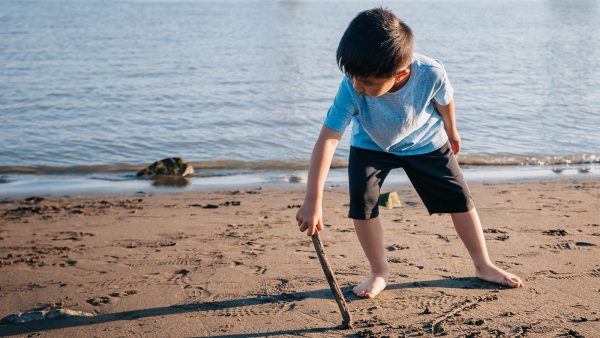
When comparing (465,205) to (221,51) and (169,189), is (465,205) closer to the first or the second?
(169,189)

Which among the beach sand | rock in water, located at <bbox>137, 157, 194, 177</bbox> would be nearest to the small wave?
rock in water, located at <bbox>137, 157, 194, 177</bbox>

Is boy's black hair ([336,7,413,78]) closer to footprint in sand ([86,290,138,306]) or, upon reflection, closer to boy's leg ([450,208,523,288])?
boy's leg ([450,208,523,288])

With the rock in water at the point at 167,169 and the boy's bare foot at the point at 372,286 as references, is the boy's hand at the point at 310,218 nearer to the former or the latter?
the boy's bare foot at the point at 372,286

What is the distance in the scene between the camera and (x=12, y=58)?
18.5 m

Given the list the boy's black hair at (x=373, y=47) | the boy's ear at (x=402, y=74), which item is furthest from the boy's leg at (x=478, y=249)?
the boy's black hair at (x=373, y=47)

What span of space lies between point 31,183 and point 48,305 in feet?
14.4

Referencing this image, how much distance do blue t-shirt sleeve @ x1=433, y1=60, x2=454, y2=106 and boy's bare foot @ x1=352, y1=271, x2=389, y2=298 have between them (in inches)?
38.2

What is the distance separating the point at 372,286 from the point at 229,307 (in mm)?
744

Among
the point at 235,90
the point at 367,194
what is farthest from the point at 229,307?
the point at 235,90

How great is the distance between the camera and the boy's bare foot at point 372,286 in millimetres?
3896

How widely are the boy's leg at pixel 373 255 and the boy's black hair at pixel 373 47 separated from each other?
0.99 m

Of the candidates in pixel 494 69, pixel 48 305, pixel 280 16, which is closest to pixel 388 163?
pixel 48 305

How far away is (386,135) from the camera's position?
12.1 feet

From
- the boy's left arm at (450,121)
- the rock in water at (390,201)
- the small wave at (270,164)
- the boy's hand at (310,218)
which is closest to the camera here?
the boy's hand at (310,218)
